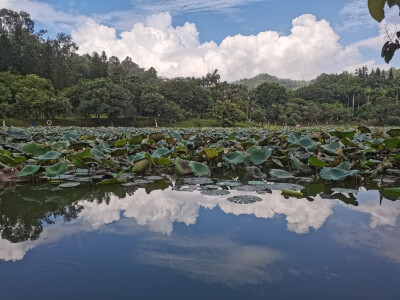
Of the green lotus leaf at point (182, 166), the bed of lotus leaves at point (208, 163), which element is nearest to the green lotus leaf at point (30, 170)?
the bed of lotus leaves at point (208, 163)

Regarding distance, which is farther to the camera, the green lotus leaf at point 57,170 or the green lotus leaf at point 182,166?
the green lotus leaf at point 182,166

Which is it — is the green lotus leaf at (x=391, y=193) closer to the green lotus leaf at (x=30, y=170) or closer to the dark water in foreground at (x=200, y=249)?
the dark water in foreground at (x=200, y=249)

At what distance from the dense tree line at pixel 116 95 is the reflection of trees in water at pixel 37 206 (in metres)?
31.1

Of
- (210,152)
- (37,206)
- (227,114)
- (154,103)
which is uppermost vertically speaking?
(154,103)

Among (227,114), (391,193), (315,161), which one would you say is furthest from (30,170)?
(227,114)

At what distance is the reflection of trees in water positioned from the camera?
160cm

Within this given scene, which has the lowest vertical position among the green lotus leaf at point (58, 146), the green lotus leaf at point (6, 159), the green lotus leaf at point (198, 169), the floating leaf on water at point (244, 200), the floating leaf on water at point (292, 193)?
the floating leaf on water at point (292, 193)

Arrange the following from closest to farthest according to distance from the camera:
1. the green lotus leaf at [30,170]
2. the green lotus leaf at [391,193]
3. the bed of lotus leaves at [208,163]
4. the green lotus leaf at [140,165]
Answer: the green lotus leaf at [391,193] < the green lotus leaf at [30,170] < the bed of lotus leaves at [208,163] < the green lotus leaf at [140,165]

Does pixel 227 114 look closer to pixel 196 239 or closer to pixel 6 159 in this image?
pixel 6 159

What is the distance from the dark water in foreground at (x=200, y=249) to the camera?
1.00 metres

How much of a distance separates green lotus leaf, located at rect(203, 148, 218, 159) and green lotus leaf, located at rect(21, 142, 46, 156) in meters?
1.79

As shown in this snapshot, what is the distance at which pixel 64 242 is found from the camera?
4.61 feet

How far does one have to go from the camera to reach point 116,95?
33.2 metres

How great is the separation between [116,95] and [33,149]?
102 feet
